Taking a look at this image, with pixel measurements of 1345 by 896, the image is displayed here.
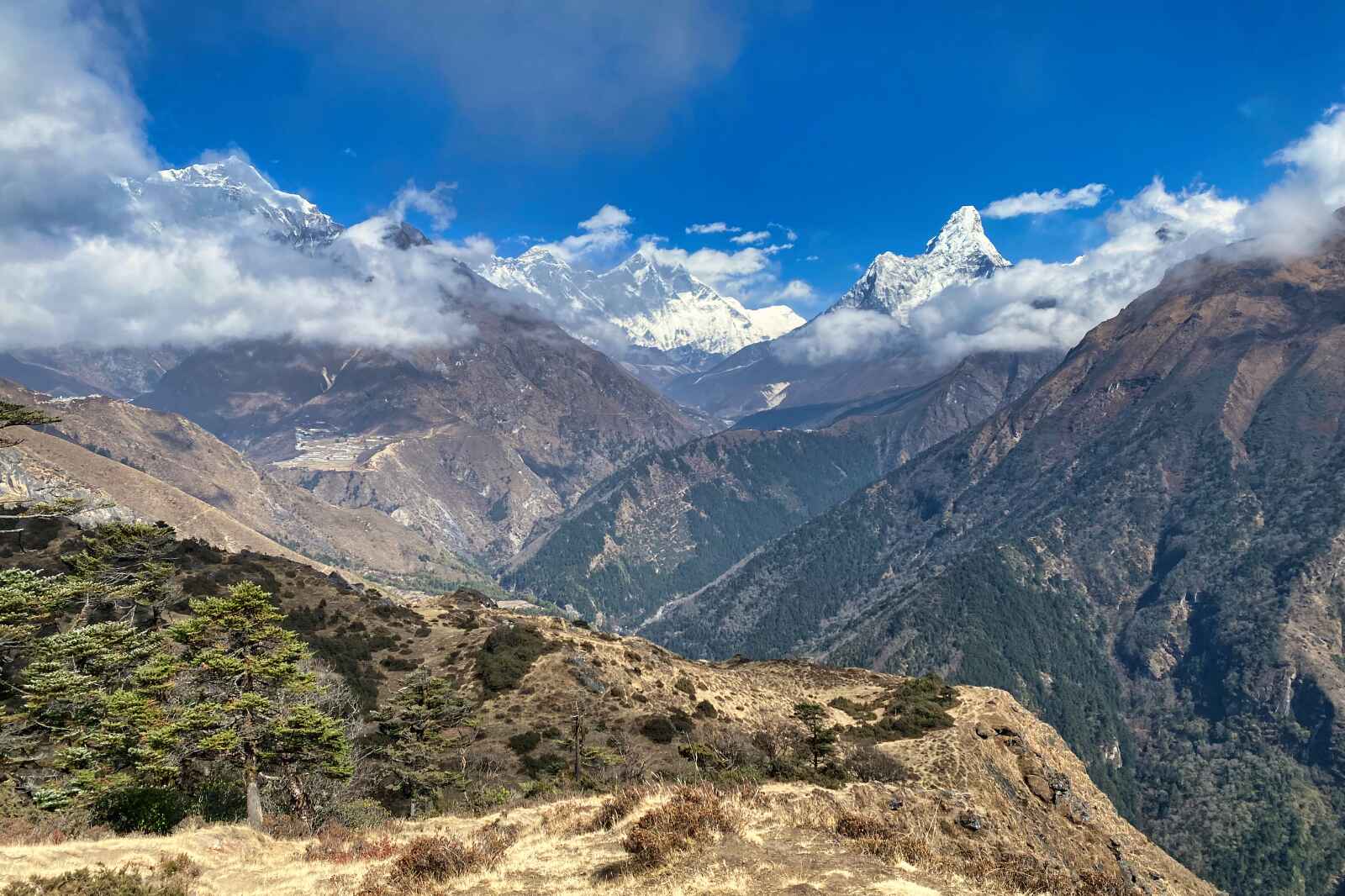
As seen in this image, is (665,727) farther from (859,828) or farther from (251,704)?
(859,828)

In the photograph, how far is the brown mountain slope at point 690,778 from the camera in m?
22.2

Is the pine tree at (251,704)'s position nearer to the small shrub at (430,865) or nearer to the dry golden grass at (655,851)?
the dry golden grass at (655,851)

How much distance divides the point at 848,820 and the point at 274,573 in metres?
126

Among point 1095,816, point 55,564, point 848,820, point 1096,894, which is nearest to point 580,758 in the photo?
point 848,820

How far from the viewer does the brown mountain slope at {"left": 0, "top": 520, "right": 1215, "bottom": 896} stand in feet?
72.8

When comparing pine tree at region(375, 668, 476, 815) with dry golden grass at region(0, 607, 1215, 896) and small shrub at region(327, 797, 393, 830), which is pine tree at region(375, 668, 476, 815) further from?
dry golden grass at region(0, 607, 1215, 896)

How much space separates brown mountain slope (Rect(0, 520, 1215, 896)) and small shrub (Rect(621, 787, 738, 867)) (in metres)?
0.54

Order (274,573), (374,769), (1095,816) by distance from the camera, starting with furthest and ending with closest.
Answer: (274,573), (1095,816), (374,769)

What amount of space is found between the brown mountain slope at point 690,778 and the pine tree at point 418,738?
6.11m

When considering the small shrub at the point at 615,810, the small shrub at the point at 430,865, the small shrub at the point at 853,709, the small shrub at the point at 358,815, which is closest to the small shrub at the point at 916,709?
the small shrub at the point at 853,709

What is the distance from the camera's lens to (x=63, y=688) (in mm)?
37188

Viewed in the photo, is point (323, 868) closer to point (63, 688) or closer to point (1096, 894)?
point (63, 688)

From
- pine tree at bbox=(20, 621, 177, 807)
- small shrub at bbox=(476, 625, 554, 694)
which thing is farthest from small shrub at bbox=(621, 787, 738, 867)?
small shrub at bbox=(476, 625, 554, 694)

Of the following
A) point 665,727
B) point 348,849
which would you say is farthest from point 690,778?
point 348,849
